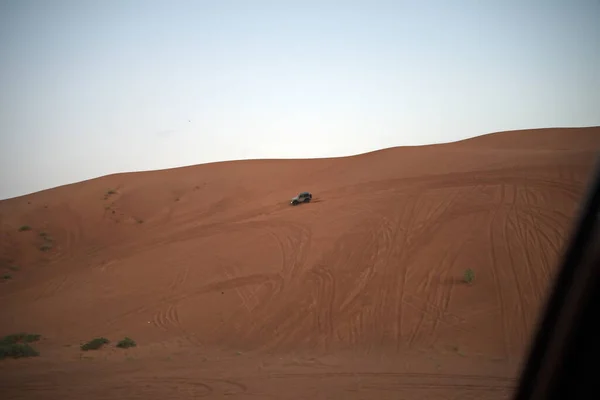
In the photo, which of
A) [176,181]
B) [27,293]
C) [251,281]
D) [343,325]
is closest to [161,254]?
[27,293]

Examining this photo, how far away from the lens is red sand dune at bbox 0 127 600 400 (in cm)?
1002

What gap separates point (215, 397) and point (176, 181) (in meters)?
33.8

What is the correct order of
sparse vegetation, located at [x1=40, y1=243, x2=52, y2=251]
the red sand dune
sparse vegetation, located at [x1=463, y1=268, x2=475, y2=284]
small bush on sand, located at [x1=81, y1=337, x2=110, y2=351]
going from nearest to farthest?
the red sand dune, small bush on sand, located at [x1=81, y1=337, x2=110, y2=351], sparse vegetation, located at [x1=463, y1=268, x2=475, y2=284], sparse vegetation, located at [x1=40, y1=243, x2=52, y2=251]

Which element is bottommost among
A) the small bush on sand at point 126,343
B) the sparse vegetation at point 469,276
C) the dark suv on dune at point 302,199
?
the small bush on sand at point 126,343

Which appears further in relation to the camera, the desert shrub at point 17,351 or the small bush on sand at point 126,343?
the small bush on sand at point 126,343

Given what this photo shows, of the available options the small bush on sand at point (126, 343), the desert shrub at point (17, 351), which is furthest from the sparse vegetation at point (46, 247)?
the small bush on sand at point (126, 343)

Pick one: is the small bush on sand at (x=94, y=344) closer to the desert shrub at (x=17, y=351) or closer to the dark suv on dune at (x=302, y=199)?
the desert shrub at (x=17, y=351)

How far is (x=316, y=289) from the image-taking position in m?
15.9

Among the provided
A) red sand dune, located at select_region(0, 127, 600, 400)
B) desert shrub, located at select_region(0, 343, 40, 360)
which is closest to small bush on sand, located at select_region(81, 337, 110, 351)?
red sand dune, located at select_region(0, 127, 600, 400)

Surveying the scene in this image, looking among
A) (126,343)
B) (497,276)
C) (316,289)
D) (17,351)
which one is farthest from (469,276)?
(17,351)

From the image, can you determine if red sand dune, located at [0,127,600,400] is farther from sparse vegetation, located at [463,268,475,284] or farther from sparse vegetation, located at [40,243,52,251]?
sparse vegetation, located at [40,243,52,251]

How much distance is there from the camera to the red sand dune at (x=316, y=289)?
Answer: 395 inches

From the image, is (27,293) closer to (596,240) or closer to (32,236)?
(32,236)

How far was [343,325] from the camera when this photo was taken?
1375cm
